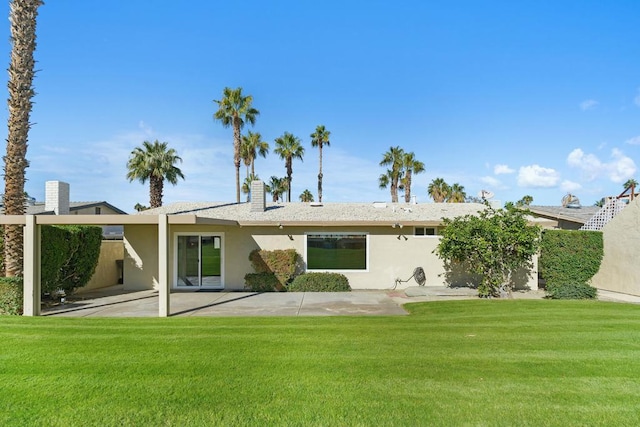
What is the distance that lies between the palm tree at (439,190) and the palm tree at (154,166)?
33.1m

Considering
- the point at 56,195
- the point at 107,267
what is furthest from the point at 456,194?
the point at 56,195

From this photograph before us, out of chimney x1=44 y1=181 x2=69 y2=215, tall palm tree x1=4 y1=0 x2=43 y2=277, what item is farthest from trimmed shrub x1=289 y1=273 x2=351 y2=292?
chimney x1=44 y1=181 x2=69 y2=215

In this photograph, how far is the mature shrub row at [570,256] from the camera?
46.2ft

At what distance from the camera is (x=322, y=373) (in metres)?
5.54

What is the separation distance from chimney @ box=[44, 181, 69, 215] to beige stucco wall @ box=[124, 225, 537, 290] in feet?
8.67

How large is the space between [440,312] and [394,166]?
1431 inches

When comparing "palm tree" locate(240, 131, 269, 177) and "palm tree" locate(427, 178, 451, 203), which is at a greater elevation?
"palm tree" locate(240, 131, 269, 177)

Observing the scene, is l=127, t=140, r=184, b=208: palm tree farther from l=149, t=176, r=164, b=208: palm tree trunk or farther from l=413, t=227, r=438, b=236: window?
l=413, t=227, r=438, b=236: window

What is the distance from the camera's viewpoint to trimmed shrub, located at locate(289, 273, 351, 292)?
47.1 feet

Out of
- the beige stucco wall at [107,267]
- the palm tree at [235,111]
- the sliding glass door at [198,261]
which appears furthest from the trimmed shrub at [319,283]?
the palm tree at [235,111]

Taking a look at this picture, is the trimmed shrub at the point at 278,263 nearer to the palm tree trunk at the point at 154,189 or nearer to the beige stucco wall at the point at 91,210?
the palm tree trunk at the point at 154,189

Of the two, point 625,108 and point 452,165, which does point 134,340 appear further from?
point 452,165

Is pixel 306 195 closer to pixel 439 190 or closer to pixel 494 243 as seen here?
pixel 439 190

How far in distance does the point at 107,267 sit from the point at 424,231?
13.5 meters
